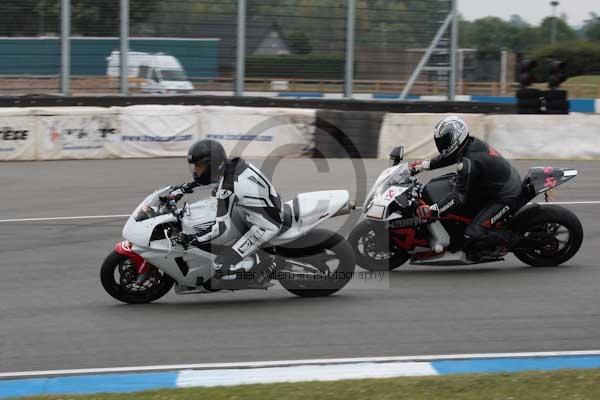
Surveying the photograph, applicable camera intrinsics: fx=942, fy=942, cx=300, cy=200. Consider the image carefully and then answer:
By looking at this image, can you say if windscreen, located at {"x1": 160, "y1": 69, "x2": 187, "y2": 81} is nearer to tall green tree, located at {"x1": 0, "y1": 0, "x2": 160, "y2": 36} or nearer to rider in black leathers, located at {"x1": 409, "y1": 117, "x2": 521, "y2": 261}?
tall green tree, located at {"x1": 0, "y1": 0, "x2": 160, "y2": 36}

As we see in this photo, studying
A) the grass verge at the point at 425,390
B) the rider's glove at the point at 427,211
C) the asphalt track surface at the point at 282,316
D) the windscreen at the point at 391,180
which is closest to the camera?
the grass verge at the point at 425,390

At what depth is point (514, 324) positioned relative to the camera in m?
7.82

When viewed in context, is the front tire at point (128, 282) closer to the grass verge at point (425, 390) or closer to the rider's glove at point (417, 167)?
the grass verge at point (425, 390)

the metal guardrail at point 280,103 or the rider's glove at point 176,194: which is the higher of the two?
A: the metal guardrail at point 280,103

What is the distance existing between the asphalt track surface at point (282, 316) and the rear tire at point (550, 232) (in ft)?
0.52

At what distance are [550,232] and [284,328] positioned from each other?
134 inches

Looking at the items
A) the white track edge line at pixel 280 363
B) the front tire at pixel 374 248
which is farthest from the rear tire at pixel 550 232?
the white track edge line at pixel 280 363

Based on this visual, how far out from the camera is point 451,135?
9.44 meters

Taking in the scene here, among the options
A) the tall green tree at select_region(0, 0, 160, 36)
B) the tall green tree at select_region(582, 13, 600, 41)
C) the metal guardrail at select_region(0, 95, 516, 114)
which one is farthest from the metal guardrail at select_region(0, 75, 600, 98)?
the tall green tree at select_region(582, 13, 600, 41)

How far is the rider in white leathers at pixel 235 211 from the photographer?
806cm

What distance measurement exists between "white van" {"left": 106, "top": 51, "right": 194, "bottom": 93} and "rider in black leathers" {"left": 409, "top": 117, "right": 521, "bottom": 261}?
39.0 feet

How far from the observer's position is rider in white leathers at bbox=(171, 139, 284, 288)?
8062 mm

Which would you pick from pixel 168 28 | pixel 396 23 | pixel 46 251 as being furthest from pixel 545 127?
pixel 46 251

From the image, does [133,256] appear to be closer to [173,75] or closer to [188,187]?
[188,187]
